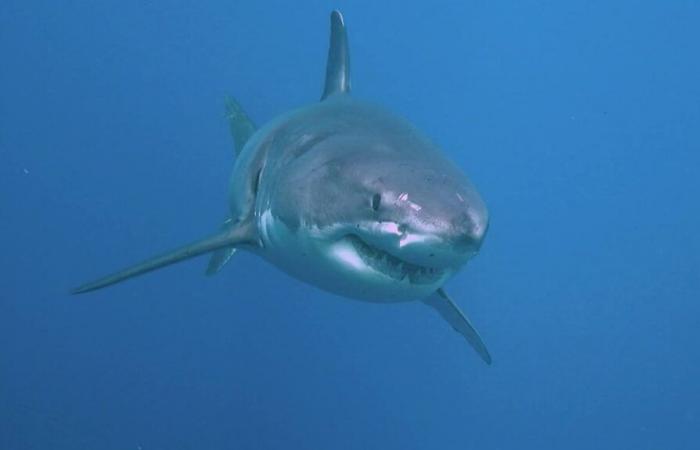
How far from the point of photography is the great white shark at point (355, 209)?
257 centimetres

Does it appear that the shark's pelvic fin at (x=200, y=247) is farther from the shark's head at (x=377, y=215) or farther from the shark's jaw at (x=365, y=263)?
the shark's jaw at (x=365, y=263)

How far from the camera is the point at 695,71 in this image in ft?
67.5

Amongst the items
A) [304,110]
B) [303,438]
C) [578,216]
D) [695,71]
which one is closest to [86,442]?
[303,438]

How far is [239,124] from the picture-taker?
669 centimetres

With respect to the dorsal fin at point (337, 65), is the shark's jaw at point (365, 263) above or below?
below

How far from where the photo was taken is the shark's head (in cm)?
254

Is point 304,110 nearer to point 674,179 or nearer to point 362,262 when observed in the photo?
point 362,262

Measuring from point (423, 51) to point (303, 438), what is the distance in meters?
14.4

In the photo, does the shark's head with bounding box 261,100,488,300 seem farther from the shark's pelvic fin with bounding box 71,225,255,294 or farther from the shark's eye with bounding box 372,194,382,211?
the shark's pelvic fin with bounding box 71,225,255,294

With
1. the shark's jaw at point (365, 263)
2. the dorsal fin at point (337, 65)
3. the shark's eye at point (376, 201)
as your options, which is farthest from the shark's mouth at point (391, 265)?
the dorsal fin at point (337, 65)

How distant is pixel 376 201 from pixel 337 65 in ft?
10.8

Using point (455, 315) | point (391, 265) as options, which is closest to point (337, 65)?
point (455, 315)

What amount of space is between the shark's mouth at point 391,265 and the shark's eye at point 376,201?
0.21m

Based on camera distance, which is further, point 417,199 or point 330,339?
point 330,339
